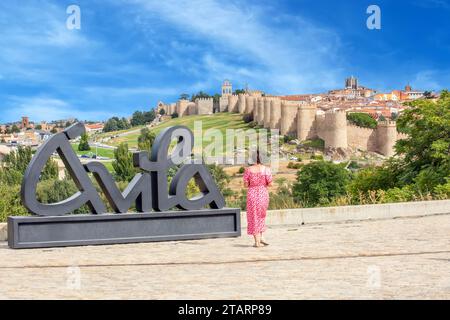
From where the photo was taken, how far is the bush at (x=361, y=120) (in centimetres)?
11450

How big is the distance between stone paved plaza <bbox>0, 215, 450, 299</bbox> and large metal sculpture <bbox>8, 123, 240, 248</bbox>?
29 cm

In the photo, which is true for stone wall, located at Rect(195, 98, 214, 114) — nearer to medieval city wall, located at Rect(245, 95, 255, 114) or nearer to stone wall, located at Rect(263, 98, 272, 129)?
medieval city wall, located at Rect(245, 95, 255, 114)

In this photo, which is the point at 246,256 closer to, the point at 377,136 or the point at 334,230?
the point at 334,230

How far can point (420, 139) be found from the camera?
1986 centimetres

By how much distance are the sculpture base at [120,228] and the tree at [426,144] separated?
340 inches

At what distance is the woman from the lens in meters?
9.88

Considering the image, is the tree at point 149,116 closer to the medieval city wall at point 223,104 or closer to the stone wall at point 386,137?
the medieval city wall at point 223,104

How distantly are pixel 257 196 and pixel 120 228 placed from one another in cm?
210

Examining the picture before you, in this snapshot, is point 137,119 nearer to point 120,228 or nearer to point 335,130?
point 335,130

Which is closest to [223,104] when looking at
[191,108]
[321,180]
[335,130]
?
[191,108]

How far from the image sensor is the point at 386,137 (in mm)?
103312

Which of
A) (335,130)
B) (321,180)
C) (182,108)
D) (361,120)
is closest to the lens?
(321,180)

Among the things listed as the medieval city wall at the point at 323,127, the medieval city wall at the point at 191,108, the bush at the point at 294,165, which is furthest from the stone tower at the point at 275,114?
the medieval city wall at the point at 191,108
